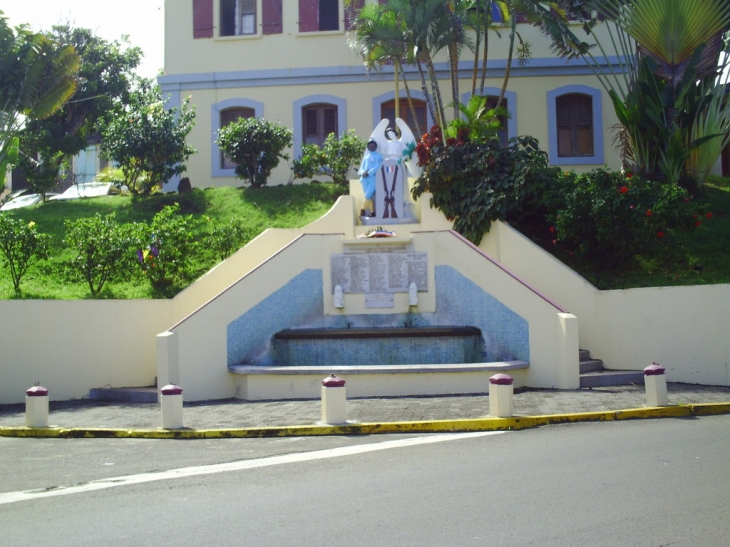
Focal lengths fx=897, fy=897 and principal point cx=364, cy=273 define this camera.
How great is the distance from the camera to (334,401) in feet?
39.5

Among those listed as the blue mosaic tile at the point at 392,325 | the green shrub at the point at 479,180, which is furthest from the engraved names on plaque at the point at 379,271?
the green shrub at the point at 479,180

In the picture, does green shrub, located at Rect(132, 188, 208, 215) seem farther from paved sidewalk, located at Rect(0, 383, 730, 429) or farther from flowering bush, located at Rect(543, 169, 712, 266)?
flowering bush, located at Rect(543, 169, 712, 266)

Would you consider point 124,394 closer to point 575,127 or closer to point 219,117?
point 219,117

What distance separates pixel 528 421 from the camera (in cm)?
1198

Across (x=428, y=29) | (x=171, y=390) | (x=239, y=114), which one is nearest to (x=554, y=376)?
(x=171, y=390)

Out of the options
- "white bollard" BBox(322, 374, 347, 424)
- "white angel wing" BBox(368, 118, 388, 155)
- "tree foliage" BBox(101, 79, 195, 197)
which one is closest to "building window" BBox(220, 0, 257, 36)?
"tree foliage" BBox(101, 79, 195, 197)

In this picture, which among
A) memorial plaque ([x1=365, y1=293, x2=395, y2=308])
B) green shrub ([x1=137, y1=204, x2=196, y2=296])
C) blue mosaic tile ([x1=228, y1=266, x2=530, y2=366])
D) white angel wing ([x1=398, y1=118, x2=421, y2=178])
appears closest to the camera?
blue mosaic tile ([x1=228, y1=266, x2=530, y2=366])

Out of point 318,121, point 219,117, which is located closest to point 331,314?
point 318,121

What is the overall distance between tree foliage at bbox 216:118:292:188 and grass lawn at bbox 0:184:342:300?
538 millimetres

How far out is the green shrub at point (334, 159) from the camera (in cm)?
2491

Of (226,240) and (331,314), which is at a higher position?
(226,240)

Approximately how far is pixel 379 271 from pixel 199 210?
8.47 m

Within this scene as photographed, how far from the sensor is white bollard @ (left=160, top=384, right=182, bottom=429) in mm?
12208

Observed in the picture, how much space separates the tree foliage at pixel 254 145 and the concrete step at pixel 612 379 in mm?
12562
